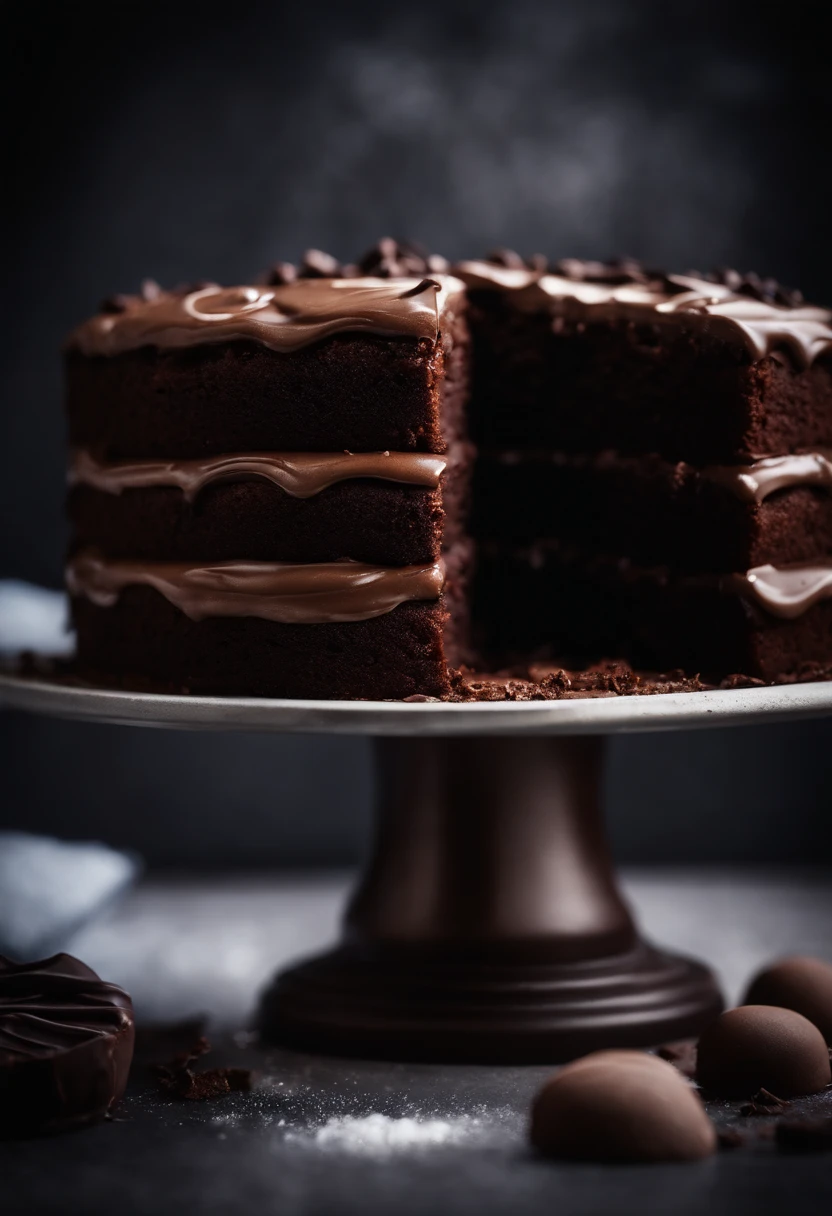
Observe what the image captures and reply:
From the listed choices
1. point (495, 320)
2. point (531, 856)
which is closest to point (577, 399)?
point (495, 320)

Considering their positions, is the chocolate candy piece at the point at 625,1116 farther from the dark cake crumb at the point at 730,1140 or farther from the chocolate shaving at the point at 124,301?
the chocolate shaving at the point at 124,301

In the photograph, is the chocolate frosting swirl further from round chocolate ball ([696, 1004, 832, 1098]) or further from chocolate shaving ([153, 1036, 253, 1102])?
round chocolate ball ([696, 1004, 832, 1098])

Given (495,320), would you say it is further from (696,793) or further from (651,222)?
(696,793)

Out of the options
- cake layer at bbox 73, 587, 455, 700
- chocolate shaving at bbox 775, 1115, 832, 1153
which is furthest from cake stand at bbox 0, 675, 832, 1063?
chocolate shaving at bbox 775, 1115, 832, 1153

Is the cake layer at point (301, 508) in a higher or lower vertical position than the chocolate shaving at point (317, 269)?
lower

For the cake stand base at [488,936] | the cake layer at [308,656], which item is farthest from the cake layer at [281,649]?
the cake stand base at [488,936]

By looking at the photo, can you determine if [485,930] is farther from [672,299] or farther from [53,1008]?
[672,299]
